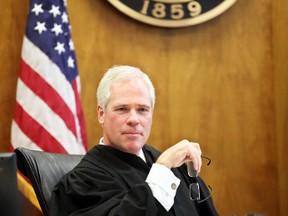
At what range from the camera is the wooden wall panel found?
420cm

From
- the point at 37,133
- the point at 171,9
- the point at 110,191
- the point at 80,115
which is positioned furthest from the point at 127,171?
the point at 171,9

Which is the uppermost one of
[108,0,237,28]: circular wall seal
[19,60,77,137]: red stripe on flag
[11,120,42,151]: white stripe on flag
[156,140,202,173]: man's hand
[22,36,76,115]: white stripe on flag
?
[108,0,237,28]: circular wall seal

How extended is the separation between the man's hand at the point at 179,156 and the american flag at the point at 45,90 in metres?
1.38

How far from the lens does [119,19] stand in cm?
424

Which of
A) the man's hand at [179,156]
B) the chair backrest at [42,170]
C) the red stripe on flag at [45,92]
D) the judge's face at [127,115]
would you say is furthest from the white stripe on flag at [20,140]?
the man's hand at [179,156]

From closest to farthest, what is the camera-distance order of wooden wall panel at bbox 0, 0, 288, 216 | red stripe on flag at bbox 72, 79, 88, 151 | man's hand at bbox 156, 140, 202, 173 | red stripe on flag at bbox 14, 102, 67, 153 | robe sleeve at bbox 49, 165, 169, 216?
1. robe sleeve at bbox 49, 165, 169, 216
2. man's hand at bbox 156, 140, 202, 173
3. red stripe on flag at bbox 14, 102, 67, 153
4. red stripe on flag at bbox 72, 79, 88, 151
5. wooden wall panel at bbox 0, 0, 288, 216

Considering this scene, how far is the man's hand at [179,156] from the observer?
7.91 ft

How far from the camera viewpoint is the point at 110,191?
236cm

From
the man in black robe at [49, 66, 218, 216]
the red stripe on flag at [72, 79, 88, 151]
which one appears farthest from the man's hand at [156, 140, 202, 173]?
the red stripe on flag at [72, 79, 88, 151]

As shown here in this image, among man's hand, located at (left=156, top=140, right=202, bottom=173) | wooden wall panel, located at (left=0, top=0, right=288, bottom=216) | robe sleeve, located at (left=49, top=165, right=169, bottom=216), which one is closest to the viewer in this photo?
robe sleeve, located at (left=49, top=165, right=169, bottom=216)

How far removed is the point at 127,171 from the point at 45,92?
132 cm

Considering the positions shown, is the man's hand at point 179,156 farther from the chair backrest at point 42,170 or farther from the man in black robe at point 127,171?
the chair backrest at point 42,170

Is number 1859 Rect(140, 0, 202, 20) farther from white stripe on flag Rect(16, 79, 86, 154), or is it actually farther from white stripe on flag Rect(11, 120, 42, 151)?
Result: white stripe on flag Rect(11, 120, 42, 151)

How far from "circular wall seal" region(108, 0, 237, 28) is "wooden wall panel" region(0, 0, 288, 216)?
82 millimetres
